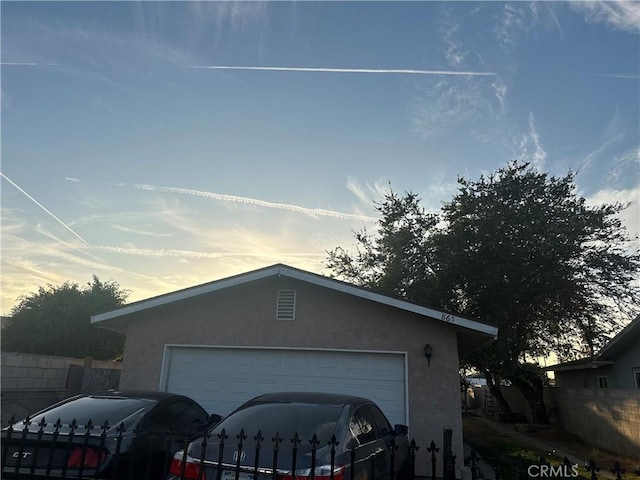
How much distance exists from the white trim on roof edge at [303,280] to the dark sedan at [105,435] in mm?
3029

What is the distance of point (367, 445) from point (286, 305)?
17.4ft

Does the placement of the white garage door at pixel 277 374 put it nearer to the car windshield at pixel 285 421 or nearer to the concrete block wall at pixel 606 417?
the car windshield at pixel 285 421

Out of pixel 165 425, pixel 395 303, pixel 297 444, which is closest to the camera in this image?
pixel 297 444

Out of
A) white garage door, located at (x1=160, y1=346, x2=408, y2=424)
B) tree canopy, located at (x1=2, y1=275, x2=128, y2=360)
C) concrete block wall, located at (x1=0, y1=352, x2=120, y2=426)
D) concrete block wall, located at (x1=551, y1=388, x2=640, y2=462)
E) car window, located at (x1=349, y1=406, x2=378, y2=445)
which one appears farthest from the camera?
tree canopy, located at (x1=2, y1=275, x2=128, y2=360)

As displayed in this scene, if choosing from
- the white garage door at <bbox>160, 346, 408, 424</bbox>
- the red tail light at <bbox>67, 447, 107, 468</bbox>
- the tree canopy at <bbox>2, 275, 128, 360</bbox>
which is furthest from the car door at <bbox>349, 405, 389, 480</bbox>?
the tree canopy at <bbox>2, 275, 128, 360</bbox>

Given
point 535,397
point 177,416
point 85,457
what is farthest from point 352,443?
point 535,397

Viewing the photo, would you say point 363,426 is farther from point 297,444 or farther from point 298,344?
point 298,344

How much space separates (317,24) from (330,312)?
5.96m

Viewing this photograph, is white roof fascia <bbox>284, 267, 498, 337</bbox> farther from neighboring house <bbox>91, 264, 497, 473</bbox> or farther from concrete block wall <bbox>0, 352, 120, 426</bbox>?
concrete block wall <bbox>0, 352, 120, 426</bbox>

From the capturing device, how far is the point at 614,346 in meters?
17.3

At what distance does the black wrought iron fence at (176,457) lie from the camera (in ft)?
12.4

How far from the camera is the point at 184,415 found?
714 cm

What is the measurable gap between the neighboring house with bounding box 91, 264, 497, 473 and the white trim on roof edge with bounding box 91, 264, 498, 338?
0.02 m

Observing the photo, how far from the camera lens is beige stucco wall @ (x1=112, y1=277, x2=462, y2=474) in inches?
353
